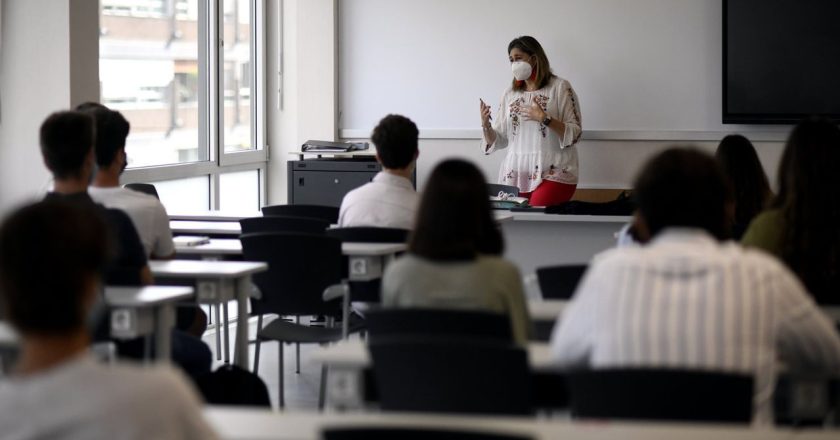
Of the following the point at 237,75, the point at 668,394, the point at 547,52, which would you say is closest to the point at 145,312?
the point at 668,394

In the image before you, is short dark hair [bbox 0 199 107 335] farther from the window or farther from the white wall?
the window

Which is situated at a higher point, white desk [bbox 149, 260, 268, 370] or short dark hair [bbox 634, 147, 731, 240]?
short dark hair [bbox 634, 147, 731, 240]

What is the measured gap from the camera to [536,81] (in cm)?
787

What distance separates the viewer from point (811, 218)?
342 cm

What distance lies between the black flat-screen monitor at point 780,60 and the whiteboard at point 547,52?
174 mm

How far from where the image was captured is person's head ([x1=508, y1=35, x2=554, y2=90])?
7766 millimetres

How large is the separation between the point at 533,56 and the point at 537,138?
0.57 meters

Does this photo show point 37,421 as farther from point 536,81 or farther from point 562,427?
point 536,81

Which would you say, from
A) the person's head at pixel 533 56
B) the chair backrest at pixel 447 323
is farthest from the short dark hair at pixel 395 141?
the person's head at pixel 533 56

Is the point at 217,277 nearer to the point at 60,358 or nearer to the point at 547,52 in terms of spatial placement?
the point at 60,358

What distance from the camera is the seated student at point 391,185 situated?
5.08m

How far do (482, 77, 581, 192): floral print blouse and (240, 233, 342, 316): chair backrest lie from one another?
11.2 ft

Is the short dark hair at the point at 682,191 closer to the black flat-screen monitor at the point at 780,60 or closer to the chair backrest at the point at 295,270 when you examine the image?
the chair backrest at the point at 295,270

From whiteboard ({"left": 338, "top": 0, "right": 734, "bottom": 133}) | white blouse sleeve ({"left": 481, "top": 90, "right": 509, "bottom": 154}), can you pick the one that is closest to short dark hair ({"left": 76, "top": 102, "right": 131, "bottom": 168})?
white blouse sleeve ({"left": 481, "top": 90, "right": 509, "bottom": 154})
